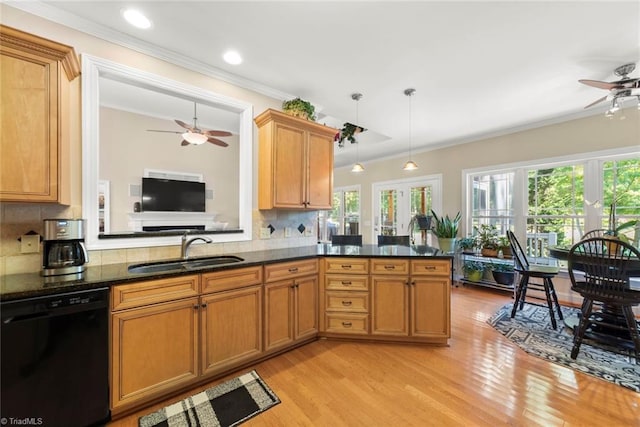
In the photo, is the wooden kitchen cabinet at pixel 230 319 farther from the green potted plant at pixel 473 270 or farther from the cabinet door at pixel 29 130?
the green potted plant at pixel 473 270

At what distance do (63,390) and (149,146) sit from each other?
4.39 metres

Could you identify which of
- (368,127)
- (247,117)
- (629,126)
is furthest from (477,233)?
(247,117)

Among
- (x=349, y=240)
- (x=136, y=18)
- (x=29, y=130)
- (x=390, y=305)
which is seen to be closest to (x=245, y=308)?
(x=390, y=305)

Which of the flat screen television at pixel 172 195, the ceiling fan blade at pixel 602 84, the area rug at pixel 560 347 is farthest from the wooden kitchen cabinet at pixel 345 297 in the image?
the flat screen television at pixel 172 195

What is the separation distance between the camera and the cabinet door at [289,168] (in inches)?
105

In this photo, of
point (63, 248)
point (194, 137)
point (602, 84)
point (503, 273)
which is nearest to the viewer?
point (63, 248)

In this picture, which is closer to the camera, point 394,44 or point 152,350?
point 152,350

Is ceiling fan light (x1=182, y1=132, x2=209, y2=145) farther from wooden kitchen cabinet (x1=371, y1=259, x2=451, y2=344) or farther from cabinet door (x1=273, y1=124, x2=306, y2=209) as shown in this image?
wooden kitchen cabinet (x1=371, y1=259, x2=451, y2=344)

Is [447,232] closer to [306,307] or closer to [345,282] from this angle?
[345,282]

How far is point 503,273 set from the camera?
13.6 ft

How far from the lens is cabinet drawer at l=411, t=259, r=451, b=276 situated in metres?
2.48

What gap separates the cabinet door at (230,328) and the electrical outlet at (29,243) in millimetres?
1114

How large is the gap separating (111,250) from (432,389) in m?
2.65

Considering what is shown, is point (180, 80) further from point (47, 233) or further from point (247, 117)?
point (47, 233)
